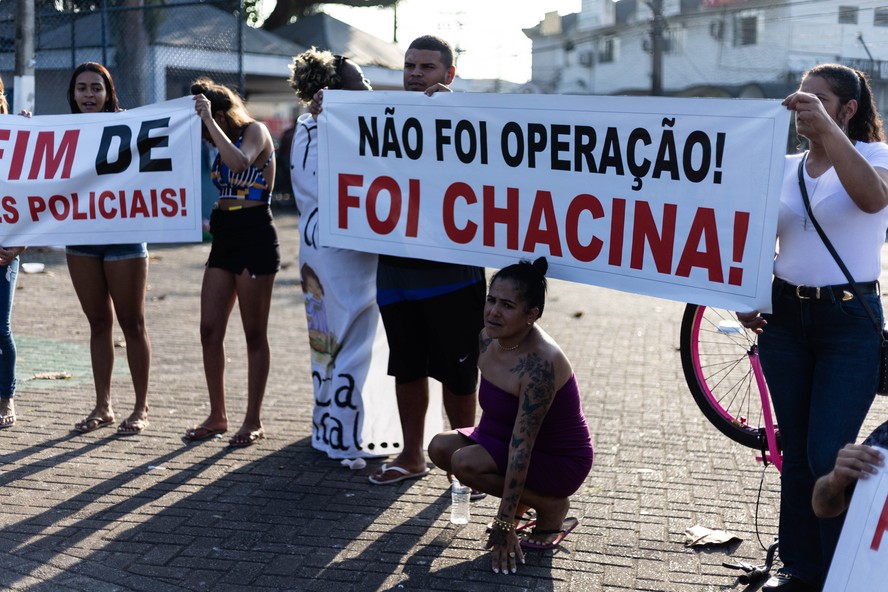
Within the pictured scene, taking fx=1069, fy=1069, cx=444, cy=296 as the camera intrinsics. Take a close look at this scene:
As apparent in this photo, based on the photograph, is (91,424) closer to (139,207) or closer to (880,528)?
(139,207)

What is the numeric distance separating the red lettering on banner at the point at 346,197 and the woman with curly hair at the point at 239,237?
2.35ft

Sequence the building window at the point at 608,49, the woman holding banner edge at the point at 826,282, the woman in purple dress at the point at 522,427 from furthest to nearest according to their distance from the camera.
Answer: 1. the building window at the point at 608,49
2. the woman in purple dress at the point at 522,427
3. the woman holding banner edge at the point at 826,282

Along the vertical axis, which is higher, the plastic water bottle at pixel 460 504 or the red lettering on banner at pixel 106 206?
the red lettering on banner at pixel 106 206

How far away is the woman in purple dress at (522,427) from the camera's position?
165 inches

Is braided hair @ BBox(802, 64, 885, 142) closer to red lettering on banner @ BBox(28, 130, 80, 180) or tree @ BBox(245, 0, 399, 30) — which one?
red lettering on banner @ BBox(28, 130, 80, 180)

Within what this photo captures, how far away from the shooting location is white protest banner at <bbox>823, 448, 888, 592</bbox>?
2.84m

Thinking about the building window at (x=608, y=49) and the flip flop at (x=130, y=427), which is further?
the building window at (x=608, y=49)

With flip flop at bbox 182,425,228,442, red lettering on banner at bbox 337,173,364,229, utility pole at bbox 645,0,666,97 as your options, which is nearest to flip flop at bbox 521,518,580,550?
red lettering on banner at bbox 337,173,364,229

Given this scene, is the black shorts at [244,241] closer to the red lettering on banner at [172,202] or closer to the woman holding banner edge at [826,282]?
the red lettering on banner at [172,202]

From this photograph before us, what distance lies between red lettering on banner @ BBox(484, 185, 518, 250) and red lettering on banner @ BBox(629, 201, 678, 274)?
575 mm

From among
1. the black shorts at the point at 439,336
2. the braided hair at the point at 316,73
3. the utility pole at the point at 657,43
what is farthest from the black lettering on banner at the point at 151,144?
the utility pole at the point at 657,43

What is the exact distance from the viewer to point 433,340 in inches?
204

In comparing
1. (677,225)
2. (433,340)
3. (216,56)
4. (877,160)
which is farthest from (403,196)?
(216,56)

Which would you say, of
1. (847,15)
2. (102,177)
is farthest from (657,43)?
(102,177)
